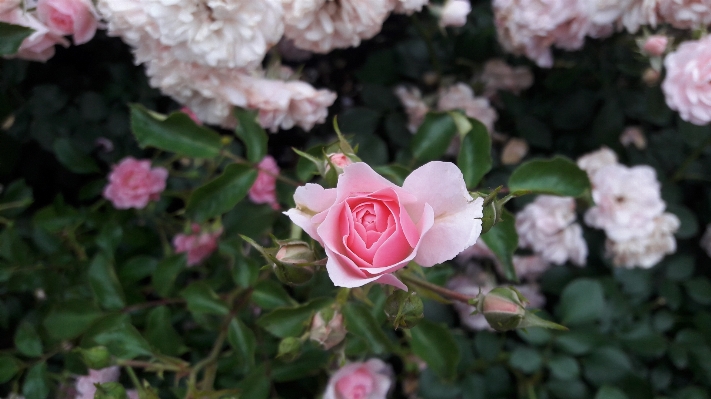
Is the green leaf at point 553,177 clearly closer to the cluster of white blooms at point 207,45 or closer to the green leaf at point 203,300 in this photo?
the cluster of white blooms at point 207,45

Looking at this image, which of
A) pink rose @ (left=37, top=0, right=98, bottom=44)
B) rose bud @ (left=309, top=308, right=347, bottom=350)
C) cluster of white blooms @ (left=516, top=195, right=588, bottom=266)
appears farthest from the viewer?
cluster of white blooms @ (left=516, top=195, right=588, bottom=266)

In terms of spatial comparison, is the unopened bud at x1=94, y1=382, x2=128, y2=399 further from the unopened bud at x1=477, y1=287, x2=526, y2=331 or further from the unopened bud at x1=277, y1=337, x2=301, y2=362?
the unopened bud at x1=477, y1=287, x2=526, y2=331

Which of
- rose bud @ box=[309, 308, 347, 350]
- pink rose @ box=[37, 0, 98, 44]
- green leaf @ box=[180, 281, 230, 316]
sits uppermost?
pink rose @ box=[37, 0, 98, 44]

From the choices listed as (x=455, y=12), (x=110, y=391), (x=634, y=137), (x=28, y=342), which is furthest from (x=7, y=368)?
(x=634, y=137)

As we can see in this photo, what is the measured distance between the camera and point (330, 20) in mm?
777

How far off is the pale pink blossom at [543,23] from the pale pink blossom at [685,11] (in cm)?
12

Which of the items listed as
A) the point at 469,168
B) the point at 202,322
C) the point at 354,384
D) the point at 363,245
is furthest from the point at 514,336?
the point at 363,245

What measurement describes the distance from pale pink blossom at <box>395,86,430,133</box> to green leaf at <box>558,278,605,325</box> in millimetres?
498

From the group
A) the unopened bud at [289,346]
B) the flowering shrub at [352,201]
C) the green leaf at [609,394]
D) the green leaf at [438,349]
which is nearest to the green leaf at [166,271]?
the flowering shrub at [352,201]

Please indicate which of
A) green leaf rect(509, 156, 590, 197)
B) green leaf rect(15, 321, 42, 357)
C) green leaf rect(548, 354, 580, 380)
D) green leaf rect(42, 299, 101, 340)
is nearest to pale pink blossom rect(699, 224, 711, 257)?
green leaf rect(548, 354, 580, 380)

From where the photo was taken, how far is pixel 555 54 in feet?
4.10

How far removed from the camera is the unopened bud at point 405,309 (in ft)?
1.70

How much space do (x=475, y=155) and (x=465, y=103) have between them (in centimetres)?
42

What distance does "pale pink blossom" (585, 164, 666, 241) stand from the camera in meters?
1.06
